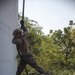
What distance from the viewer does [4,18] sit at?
7223 mm

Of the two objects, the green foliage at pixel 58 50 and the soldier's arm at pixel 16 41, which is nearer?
the soldier's arm at pixel 16 41

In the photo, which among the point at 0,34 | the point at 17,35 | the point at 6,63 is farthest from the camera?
the point at 6,63

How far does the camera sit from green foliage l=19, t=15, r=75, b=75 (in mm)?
17906

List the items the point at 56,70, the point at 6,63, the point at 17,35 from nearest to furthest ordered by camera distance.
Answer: the point at 17,35, the point at 6,63, the point at 56,70

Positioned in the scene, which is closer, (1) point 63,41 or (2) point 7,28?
(2) point 7,28

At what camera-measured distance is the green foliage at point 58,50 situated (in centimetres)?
1791

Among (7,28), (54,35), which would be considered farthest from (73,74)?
(7,28)

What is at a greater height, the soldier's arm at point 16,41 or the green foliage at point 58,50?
the soldier's arm at point 16,41

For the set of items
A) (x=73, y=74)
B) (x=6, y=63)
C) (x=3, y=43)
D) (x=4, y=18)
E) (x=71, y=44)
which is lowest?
(x=73, y=74)

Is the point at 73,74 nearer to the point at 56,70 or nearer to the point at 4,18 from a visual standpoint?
the point at 56,70

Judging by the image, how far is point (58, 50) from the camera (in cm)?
1895

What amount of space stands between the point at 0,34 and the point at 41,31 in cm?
1280

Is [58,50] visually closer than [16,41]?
No

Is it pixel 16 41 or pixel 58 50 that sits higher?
pixel 16 41
